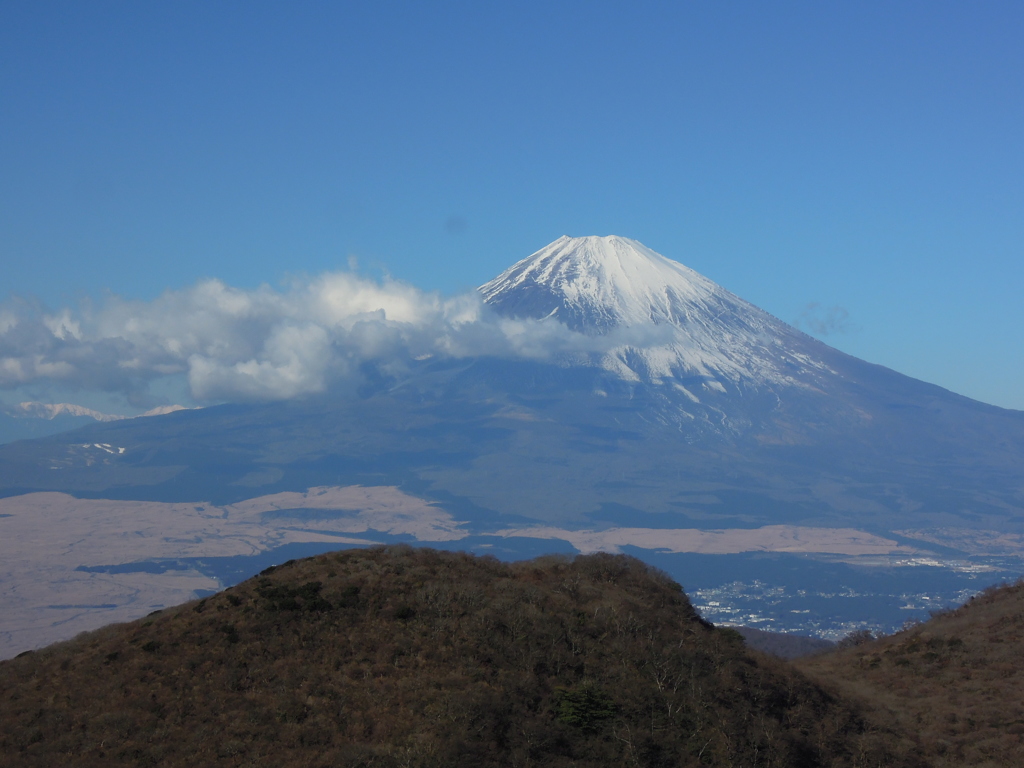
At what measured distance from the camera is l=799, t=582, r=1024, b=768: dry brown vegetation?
2828 cm

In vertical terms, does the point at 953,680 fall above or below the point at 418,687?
below

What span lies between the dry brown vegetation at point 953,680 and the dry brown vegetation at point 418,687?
2251 millimetres

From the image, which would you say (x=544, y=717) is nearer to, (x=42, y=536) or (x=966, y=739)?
(x=966, y=739)

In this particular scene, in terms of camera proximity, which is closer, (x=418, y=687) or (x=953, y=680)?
(x=418, y=687)

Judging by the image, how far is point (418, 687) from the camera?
26312mm

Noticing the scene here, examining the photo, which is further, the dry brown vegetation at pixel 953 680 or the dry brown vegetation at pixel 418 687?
the dry brown vegetation at pixel 953 680

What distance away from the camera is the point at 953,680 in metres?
34.0

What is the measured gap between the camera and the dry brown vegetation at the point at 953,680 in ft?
92.8

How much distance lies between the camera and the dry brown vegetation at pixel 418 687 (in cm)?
2383

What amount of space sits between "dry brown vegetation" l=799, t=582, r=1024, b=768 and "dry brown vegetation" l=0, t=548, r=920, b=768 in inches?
88.6

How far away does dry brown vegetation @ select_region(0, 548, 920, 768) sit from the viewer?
938 inches

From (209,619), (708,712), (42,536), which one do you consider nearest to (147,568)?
(42,536)

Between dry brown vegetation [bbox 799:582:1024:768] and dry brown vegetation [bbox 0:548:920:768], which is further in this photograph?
dry brown vegetation [bbox 799:582:1024:768]

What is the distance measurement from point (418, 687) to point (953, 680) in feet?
71.1
